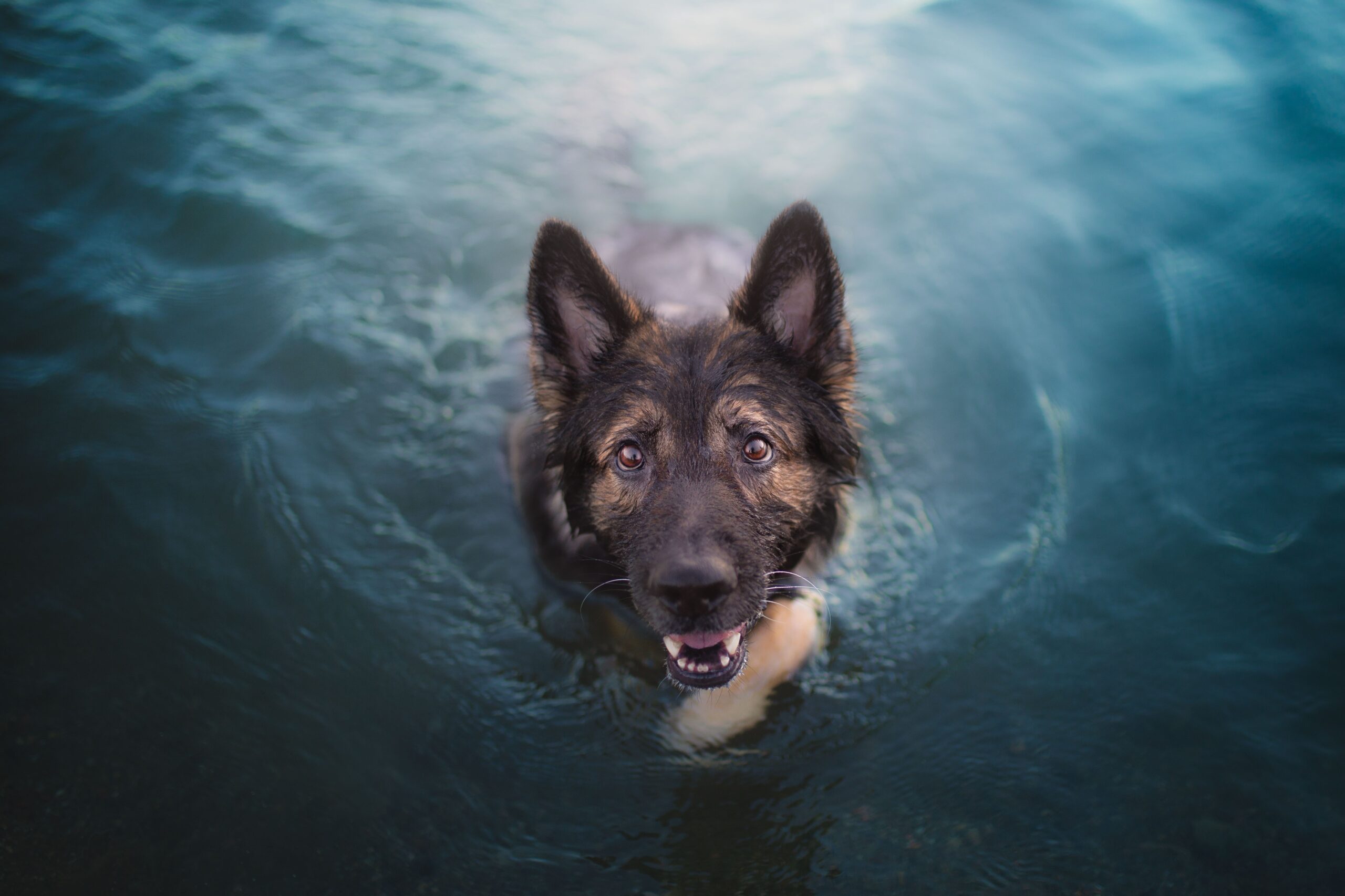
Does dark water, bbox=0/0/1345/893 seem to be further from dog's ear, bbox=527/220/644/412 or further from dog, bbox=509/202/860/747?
dog's ear, bbox=527/220/644/412

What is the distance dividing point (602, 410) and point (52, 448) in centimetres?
374

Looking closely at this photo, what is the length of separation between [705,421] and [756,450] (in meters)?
0.29

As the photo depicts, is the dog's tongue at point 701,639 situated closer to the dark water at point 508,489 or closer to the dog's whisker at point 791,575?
the dog's whisker at point 791,575

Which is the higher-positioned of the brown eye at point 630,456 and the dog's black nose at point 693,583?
the brown eye at point 630,456

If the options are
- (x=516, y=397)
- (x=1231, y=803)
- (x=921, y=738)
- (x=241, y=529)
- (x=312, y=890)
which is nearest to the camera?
(x=312, y=890)

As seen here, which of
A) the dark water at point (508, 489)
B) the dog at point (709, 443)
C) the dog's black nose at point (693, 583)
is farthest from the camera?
the dark water at point (508, 489)

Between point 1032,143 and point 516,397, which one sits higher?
Result: point 1032,143

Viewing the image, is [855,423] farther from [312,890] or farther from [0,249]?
[0,249]

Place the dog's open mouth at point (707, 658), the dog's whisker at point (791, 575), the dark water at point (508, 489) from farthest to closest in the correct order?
the dog's whisker at point (791, 575), the dark water at point (508, 489), the dog's open mouth at point (707, 658)

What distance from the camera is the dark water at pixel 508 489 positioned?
366cm

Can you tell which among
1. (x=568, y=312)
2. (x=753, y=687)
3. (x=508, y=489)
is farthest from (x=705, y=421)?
(x=508, y=489)

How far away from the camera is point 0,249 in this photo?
6.13 m

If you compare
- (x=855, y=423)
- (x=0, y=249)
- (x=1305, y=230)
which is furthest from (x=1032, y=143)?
(x=0, y=249)

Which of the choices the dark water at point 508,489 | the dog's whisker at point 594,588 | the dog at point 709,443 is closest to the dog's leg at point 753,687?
the dog at point 709,443
